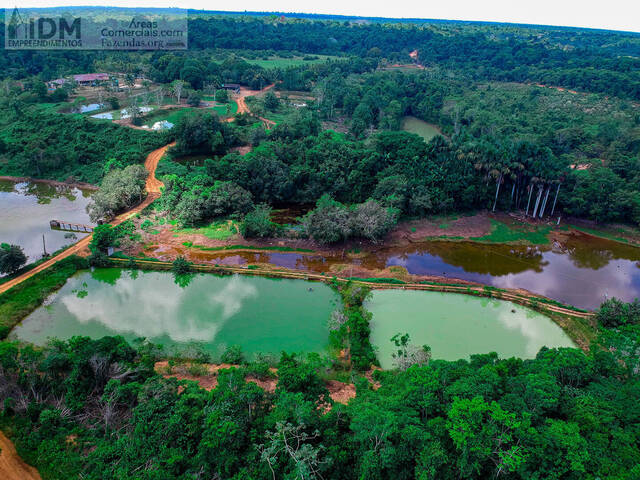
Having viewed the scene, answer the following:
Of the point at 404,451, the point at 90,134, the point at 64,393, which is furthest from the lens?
the point at 90,134

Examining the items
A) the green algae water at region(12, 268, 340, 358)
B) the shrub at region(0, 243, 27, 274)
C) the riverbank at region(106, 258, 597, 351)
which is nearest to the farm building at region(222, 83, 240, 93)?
the riverbank at region(106, 258, 597, 351)

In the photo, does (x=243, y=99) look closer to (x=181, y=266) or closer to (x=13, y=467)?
(x=181, y=266)

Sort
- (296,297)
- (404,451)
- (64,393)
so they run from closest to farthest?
(404,451)
(64,393)
(296,297)

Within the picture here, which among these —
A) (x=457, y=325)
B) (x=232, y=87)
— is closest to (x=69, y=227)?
(x=457, y=325)

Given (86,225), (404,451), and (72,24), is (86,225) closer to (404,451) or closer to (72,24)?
(404,451)

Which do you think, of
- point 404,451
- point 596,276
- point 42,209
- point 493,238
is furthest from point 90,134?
point 596,276

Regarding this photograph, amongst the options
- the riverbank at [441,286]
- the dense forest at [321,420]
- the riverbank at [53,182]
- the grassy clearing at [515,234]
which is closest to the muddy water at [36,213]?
the riverbank at [53,182]
